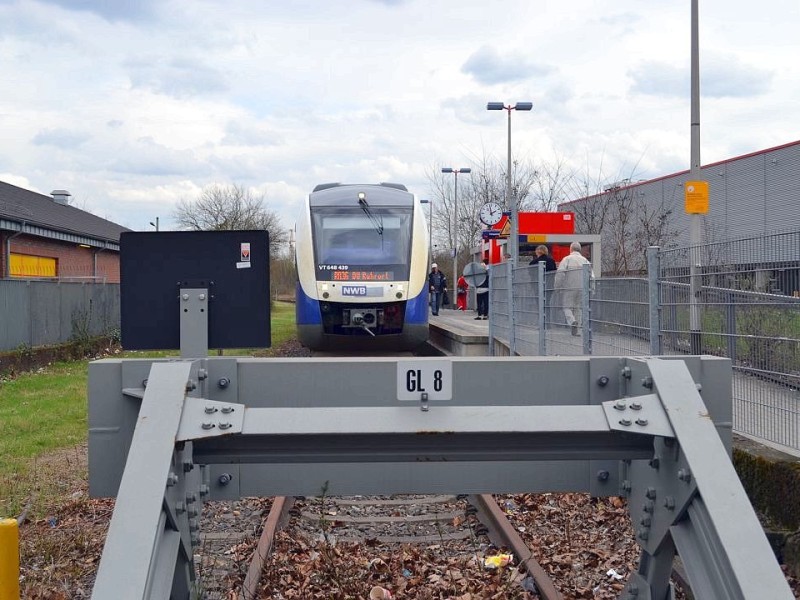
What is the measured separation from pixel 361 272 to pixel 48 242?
60.8 feet

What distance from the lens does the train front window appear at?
1538 centimetres

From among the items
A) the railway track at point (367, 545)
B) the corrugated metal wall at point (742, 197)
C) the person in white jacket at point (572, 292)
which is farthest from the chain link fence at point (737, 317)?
the corrugated metal wall at point (742, 197)

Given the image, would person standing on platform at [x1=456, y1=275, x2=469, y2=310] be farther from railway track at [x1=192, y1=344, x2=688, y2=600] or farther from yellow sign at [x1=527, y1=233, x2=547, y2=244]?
railway track at [x1=192, y1=344, x2=688, y2=600]

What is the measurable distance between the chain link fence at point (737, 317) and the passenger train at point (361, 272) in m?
5.77

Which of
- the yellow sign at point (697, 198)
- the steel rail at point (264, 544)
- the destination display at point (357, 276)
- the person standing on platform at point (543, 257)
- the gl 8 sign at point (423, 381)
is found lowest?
the steel rail at point (264, 544)

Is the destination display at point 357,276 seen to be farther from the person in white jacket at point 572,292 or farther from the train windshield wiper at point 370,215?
the person in white jacket at point 572,292

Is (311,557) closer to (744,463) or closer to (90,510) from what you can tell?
(90,510)

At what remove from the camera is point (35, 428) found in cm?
1089

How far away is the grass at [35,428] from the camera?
25.3 ft

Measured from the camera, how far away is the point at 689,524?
298 centimetres

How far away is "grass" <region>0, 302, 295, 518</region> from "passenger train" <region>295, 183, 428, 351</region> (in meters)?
4.16

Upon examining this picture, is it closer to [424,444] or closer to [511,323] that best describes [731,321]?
[424,444]

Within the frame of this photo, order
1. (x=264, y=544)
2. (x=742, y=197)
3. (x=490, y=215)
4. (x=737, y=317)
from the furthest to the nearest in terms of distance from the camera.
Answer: (x=742, y=197), (x=490, y=215), (x=737, y=317), (x=264, y=544)

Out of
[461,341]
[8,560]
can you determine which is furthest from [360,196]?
[8,560]
